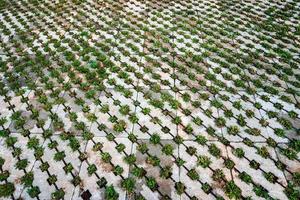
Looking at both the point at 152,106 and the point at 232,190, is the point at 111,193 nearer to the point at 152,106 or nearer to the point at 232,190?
the point at 232,190

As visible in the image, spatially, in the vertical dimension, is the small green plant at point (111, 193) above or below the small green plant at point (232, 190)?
below

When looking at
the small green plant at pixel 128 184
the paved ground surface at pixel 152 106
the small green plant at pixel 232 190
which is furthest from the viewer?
the paved ground surface at pixel 152 106

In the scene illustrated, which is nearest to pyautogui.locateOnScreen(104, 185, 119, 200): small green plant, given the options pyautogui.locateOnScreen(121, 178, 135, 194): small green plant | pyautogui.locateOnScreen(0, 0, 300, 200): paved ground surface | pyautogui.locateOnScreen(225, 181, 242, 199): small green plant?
pyautogui.locateOnScreen(0, 0, 300, 200): paved ground surface

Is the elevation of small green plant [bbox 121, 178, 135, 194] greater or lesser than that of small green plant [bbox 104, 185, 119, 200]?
greater

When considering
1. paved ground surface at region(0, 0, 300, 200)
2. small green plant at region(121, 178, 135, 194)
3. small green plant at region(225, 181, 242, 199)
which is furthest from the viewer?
paved ground surface at region(0, 0, 300, 200)

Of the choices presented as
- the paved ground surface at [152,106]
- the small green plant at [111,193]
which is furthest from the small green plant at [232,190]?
the small green plant at [111,193]

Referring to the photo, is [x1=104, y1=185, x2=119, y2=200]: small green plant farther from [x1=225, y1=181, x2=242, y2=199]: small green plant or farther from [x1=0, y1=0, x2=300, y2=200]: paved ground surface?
[x1=225, y1=181, x2=242, y2=199]: small green plant

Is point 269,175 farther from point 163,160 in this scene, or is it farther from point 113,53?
point 113,53

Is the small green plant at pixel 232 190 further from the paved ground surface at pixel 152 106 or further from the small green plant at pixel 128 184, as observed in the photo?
the small green plant at pixel 128 184

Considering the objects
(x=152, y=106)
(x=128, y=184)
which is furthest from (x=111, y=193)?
(x=152, y=106)
